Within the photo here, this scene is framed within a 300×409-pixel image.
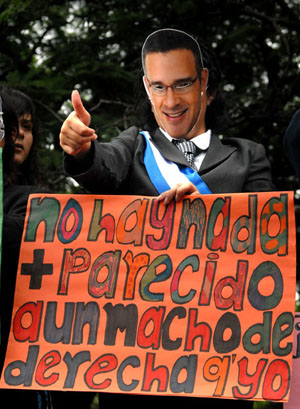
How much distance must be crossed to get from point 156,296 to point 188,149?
21.1 inches

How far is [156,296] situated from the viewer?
2.68 m

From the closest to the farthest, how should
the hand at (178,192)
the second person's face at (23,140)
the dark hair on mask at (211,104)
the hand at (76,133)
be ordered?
the hand at (76,133) → the hand at (178,192) → the dark hair on mask at (211,104) → the second person's face at (23,140)

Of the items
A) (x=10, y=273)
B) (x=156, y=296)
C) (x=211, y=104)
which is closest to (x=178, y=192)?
(x=156, y=296)

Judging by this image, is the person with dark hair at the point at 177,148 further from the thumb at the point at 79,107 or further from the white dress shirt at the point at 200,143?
the thumb at the point at 79,107

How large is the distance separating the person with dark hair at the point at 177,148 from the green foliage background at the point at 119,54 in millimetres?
1858

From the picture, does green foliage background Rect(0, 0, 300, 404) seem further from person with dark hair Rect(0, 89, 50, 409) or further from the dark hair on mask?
person with dark hair Rect(0, 89, 50, 409)

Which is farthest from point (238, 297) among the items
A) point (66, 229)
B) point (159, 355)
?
point (66, 229)

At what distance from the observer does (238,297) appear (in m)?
2.63

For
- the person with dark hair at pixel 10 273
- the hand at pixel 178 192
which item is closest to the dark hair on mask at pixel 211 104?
the hand at pixel 178 192

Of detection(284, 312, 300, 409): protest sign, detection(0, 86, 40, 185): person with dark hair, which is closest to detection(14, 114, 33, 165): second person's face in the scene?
detection(0, 86, 40, 185): person with dark hair

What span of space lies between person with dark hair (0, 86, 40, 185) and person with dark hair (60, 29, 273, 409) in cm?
57

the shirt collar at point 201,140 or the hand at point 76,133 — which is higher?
the hand at point 76,133

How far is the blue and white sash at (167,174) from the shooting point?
9.04 ft

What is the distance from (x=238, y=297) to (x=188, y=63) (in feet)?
2.73
